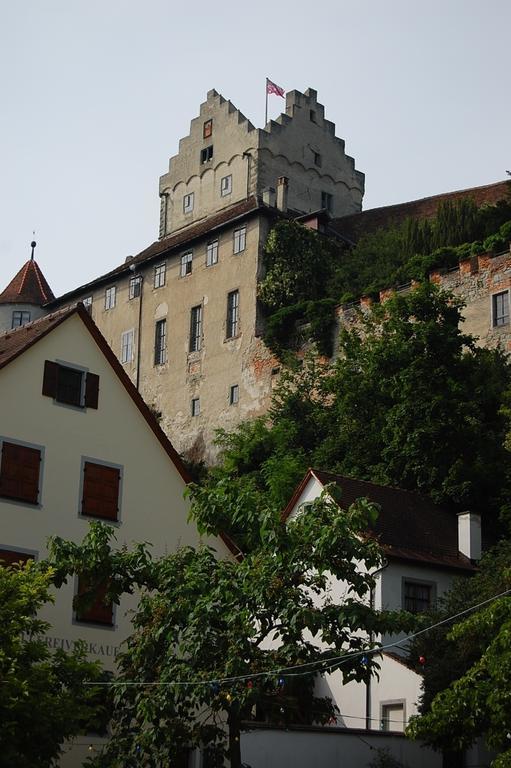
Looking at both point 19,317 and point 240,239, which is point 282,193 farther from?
point 19,317

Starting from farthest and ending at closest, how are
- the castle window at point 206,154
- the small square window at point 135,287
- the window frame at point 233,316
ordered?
the castle window at point 206,154
the small square window at point 135,287
the window frame at point 233,316

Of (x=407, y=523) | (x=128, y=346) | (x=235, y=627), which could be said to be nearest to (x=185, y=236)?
(x=128, y=346)

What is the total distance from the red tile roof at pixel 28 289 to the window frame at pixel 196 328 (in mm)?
11530

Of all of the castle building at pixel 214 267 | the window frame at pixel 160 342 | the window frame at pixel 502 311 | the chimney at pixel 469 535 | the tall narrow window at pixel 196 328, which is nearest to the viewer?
the chimney at pixel 469 535

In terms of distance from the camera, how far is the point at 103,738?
27703mm

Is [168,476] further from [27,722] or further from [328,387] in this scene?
[328,387]

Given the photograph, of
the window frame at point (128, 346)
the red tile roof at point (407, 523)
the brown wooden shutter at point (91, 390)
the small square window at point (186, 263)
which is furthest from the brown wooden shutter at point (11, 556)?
the window frame at point (128, 346)

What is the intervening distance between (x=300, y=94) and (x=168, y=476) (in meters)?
44.2

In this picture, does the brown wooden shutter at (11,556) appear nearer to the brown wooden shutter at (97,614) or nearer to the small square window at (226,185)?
the brown wooden shutter at (97,614)

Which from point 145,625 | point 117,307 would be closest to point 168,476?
point 145,625

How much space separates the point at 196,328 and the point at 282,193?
743 cm

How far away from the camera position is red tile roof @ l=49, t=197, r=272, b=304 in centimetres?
6128

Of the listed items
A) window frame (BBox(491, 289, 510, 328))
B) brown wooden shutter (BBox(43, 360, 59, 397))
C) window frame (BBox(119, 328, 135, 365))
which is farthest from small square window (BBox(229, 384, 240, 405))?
brown wooden shutter (BBox(43, 360, 59, 397))

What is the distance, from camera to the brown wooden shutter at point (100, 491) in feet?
96.5
